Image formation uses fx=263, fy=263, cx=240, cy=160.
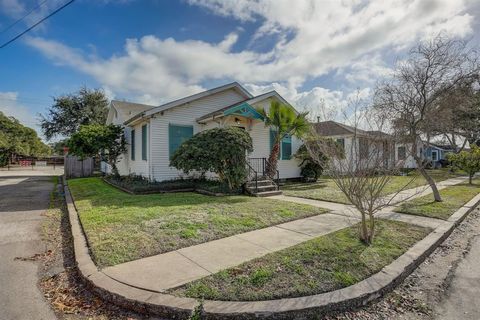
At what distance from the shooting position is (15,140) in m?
36.2

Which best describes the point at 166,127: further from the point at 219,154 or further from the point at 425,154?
the point at 425,154

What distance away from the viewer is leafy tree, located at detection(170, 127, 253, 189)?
29.6 ft

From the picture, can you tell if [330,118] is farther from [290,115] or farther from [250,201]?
[290,115]

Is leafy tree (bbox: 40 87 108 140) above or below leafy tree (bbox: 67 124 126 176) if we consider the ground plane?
above

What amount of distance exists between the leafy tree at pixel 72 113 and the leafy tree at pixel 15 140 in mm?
7840

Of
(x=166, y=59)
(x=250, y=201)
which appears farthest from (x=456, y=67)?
(x=166, y=59)

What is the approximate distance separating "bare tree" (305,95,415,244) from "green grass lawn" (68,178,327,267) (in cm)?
201

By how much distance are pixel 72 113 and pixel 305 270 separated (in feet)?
105

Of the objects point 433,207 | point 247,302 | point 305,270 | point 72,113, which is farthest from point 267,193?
point 72,113

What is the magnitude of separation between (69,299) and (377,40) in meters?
11.5

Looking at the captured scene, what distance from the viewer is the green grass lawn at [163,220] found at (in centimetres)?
421

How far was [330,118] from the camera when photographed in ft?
20.1

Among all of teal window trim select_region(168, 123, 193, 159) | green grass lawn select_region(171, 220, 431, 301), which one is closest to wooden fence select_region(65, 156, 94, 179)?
teal window trim select_region(168, 123, 193, 159)

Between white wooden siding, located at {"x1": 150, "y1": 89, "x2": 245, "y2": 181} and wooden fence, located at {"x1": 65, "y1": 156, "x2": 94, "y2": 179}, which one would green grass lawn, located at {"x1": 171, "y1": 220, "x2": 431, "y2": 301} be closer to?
white wooden siding, located at {"x1": 150, "y1": 89, "x2": 245, "y2": 181}
